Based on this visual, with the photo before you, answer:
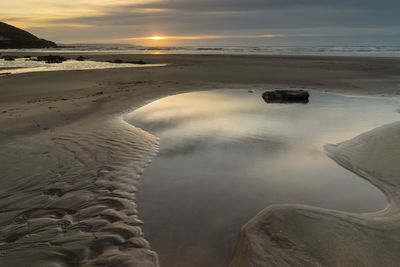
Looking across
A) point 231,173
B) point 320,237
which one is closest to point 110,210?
point 231,173

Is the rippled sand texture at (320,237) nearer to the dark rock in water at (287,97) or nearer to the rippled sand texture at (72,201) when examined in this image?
the rippled sand texture at (72,201)

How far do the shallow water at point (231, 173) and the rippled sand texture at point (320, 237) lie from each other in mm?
205

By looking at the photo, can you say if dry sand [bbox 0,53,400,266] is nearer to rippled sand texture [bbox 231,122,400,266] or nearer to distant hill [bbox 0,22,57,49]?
rippled sand texture [bbox 231,122,400,266]

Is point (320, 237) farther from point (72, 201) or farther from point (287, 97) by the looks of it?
point (287, 97)

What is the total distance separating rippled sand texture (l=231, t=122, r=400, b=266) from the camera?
115 inches

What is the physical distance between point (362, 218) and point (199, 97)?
10297 millimetres

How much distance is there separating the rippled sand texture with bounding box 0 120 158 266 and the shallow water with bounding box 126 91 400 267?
1.10 feet

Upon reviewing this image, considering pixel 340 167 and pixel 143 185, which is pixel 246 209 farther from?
pixel 340 167

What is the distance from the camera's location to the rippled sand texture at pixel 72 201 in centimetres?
308

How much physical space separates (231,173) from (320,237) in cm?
215

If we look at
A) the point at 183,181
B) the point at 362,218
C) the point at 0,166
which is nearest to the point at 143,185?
the point at 183,181

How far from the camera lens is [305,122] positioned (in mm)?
8773

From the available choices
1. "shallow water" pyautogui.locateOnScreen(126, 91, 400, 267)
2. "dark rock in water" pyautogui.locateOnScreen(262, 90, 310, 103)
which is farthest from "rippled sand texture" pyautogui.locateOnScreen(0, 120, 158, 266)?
"dark rock in water" pyautogui.locateOnScreen(262, 90, 310, 103)

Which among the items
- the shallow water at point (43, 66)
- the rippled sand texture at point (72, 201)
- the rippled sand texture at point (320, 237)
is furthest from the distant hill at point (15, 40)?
the rippled sand texture at point (320, 237)
